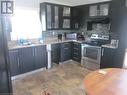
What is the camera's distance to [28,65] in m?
3.69

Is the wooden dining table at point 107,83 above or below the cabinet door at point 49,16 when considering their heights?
below

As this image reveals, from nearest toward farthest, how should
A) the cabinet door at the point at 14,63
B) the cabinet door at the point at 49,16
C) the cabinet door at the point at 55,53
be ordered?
the cabinet door at the point at 14,63
the cabinet door at the point at 49,16
the cabinet door at the point at 55,53

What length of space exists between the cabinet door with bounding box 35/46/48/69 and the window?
0.65 metres

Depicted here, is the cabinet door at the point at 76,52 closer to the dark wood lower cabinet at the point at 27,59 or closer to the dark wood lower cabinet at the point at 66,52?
the dark wood lower cabinet at the point at 66,52

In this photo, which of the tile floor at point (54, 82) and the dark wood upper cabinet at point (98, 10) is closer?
the tile floor at point (54, 82)

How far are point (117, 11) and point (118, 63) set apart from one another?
1.34 metres

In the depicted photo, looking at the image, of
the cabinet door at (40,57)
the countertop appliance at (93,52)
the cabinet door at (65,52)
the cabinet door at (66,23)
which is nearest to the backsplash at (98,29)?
the countertop appliance at (93,52)

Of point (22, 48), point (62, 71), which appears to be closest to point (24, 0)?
point (22, 48)

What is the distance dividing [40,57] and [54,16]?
161 centimetres

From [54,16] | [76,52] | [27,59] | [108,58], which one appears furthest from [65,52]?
[108,58]

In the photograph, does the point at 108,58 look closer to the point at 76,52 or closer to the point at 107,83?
the point at 76,52

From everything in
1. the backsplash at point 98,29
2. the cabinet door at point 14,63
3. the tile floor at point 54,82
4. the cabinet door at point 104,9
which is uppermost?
the cabinet door at point 104,9

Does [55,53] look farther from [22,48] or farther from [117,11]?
[117,11]

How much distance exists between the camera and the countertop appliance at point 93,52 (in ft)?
12.9
